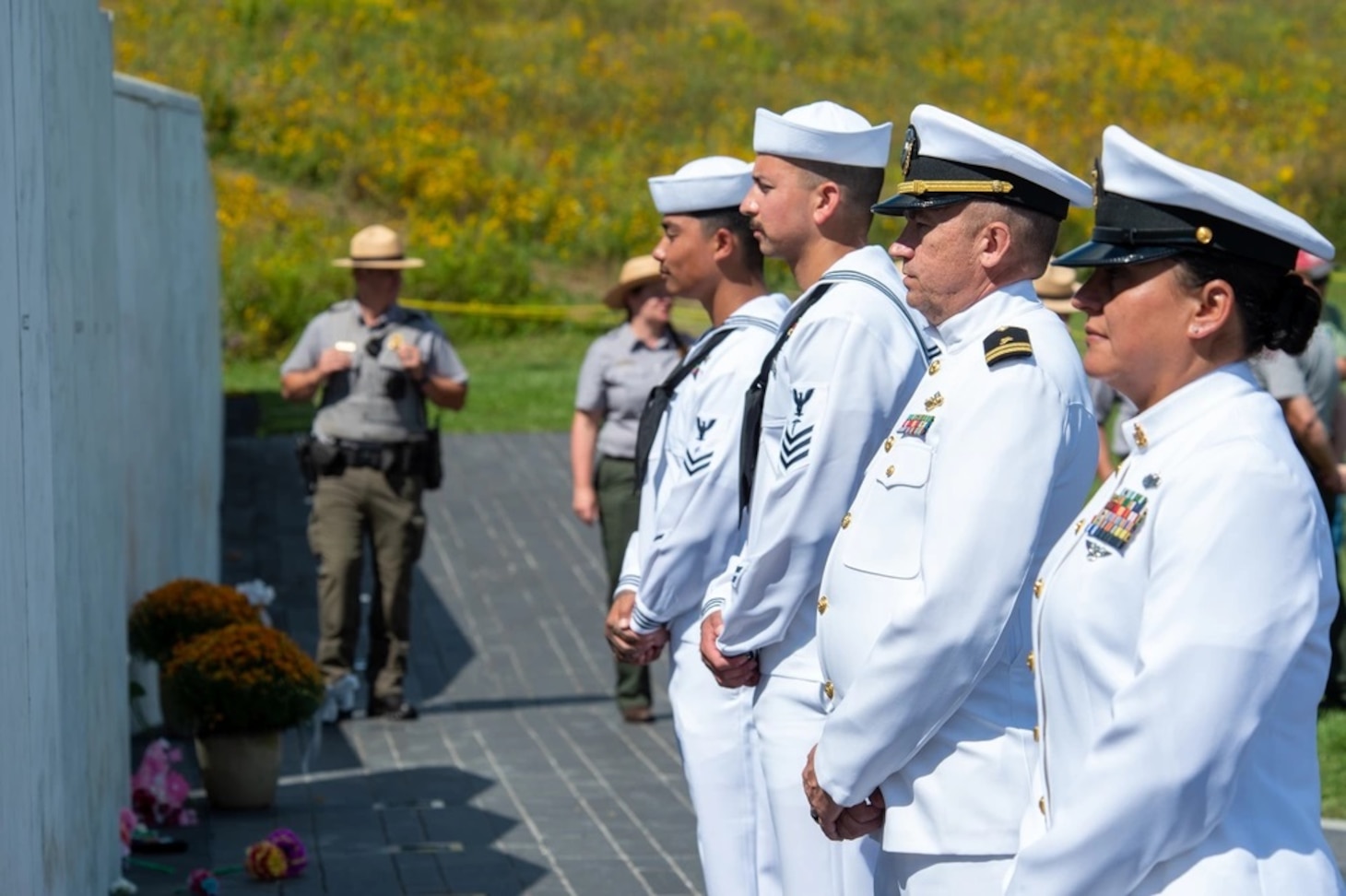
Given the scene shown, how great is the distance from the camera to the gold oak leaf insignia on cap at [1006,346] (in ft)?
11.3

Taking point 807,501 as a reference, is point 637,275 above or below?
below

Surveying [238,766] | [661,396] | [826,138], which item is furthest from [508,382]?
[826,138]

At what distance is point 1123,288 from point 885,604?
859 mm

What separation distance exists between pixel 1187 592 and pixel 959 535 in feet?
2.49

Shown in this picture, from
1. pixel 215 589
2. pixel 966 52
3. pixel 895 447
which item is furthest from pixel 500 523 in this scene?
pixel 966 52

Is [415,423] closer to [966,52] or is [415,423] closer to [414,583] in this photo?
[414,583]

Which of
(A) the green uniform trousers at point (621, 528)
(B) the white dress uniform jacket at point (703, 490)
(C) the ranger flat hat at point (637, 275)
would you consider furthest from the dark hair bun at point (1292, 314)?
(A) the green uniform trousers at point (621, 528)

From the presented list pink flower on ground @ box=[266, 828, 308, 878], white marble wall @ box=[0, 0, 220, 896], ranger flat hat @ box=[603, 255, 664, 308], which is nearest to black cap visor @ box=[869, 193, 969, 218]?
white marble wall @ box=[0, 0, 220, 896]

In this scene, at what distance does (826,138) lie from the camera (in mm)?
4523

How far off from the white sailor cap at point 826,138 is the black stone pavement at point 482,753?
113 inches

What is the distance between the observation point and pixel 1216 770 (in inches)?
102

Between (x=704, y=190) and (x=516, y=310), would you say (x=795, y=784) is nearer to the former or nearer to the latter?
(x=704, y=190)

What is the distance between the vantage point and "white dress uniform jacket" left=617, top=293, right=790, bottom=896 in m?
4.67

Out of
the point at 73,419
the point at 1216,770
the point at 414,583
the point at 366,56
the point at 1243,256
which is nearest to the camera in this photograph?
the point at 1216,770
